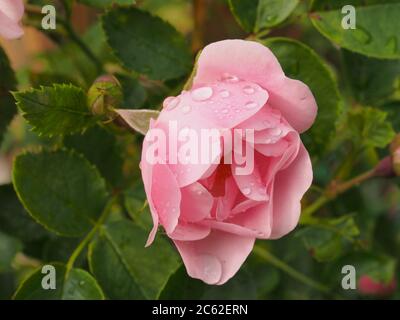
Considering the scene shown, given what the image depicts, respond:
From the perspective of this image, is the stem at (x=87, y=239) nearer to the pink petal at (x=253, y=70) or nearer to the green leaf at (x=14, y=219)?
the green leaf at (x=14, y=219)

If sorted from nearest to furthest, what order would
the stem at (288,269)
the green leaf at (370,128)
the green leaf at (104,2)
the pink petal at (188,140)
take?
1. the pink petal at (188,140)
2. the green leaf at (104,2)
3. the green leaf at (370,128)
4. the stem at (288,269)

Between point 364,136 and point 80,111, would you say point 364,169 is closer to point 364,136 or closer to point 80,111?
point 364,136

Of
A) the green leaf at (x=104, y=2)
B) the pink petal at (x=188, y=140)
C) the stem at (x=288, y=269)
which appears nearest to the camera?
the pink petal at (x=188, y=140)

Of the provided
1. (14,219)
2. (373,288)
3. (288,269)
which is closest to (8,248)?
(14,219)

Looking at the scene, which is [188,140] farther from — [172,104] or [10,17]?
[10,17]

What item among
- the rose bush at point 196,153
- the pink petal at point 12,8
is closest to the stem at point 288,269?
the rose bush at point 196,153

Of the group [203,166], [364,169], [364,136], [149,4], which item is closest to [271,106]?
[203,166]
